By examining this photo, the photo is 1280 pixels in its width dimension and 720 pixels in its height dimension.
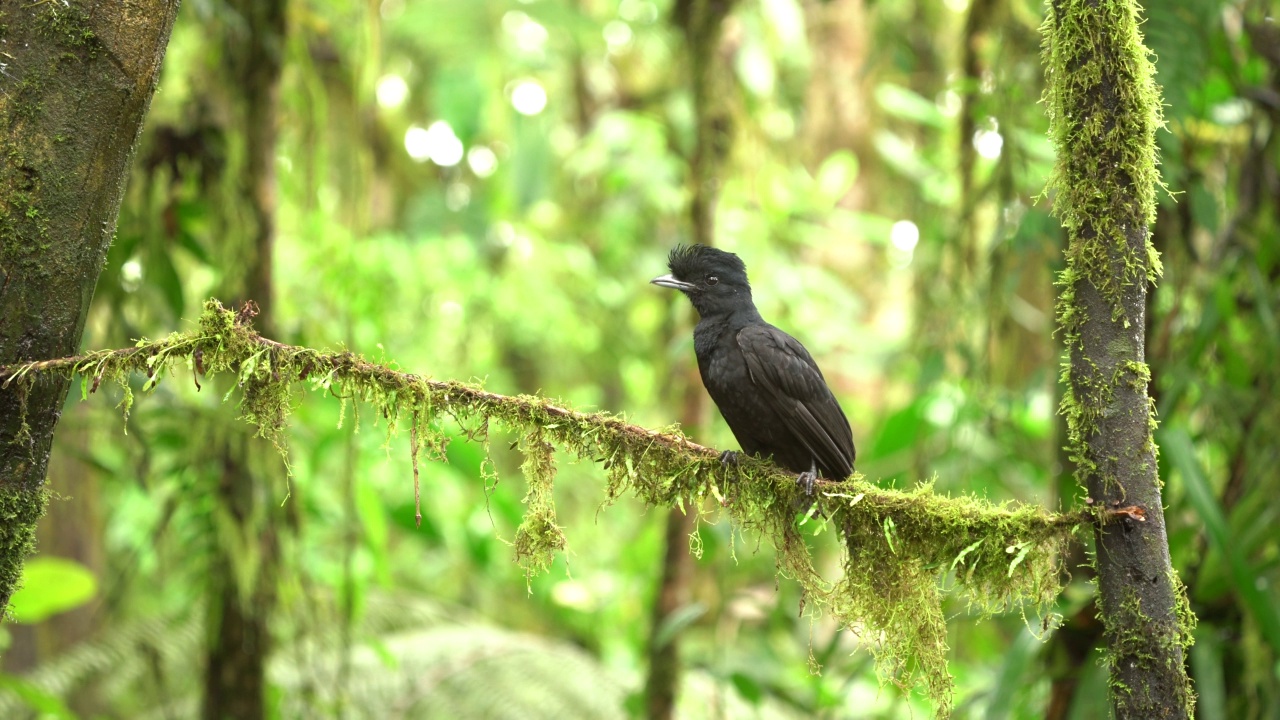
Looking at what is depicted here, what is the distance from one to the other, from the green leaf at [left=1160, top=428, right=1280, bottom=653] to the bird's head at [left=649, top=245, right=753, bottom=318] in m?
1.35

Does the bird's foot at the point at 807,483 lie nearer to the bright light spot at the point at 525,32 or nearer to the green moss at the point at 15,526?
the green moss at the point at 15,526

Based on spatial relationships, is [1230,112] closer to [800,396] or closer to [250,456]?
[800,396]

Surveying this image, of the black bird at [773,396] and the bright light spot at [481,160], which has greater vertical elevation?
the bright light spot at [481,160]

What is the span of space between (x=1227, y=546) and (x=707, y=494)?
145 cm

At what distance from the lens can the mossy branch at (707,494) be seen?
5.35 ft

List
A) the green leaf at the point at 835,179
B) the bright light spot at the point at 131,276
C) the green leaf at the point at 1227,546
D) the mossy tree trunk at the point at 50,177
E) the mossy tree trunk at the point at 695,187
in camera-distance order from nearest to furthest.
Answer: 1. the mossy tree trunk at the point at 50,177
2. the green leaf at the point at 1227,546
3. the bright light spot at the point at 131,276
4. the mossy tree trunk at the point at 695,187
5. the green leaf at the point at 835,179

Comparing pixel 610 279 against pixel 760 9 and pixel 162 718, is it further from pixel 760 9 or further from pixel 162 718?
pixel 162 718

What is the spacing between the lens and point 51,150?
1499mm

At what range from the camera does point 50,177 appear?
150 cm

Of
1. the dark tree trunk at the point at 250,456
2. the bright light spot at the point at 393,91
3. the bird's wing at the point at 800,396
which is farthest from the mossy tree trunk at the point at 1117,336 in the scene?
the bright light spot at the point at 393,91

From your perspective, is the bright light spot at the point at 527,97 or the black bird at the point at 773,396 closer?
the black bird at the point at 773,396

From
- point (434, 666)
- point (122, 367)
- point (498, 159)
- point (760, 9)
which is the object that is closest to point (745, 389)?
point (122, 367)

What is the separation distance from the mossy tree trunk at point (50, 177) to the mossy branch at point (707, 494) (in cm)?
7

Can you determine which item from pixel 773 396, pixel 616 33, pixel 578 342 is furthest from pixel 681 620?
pixel 616 33
